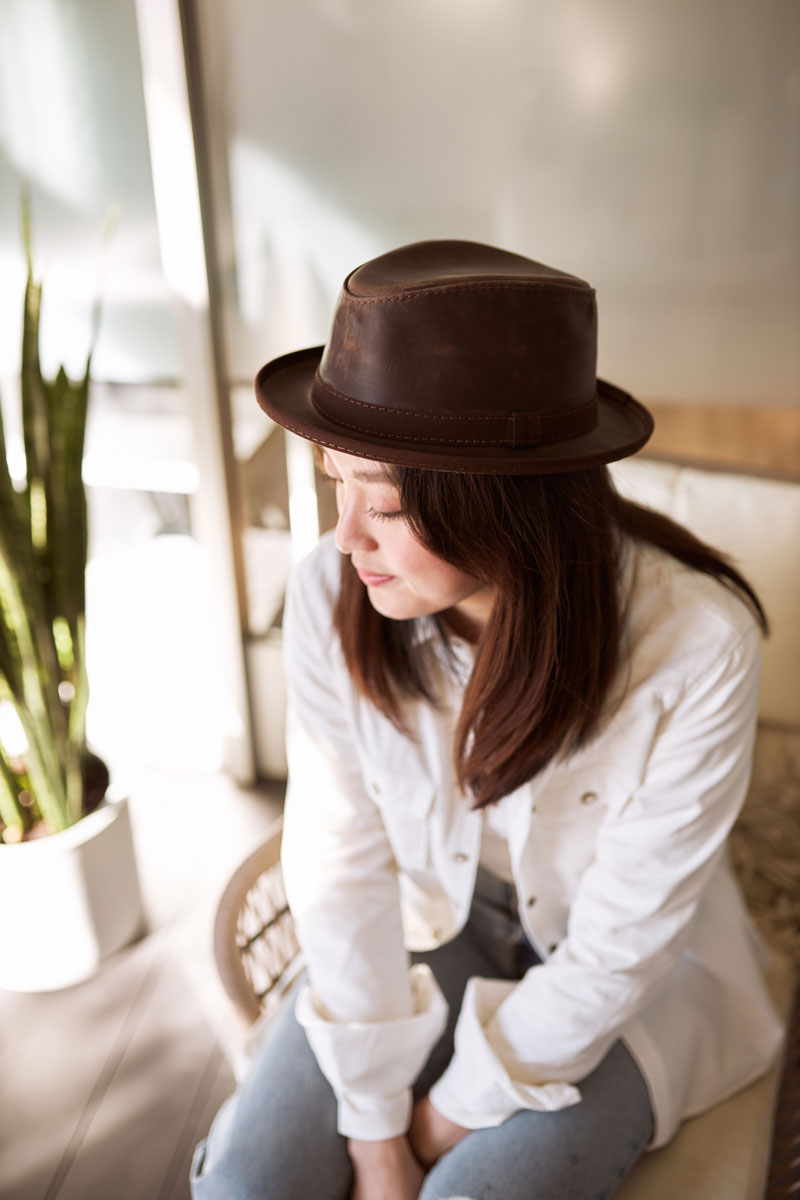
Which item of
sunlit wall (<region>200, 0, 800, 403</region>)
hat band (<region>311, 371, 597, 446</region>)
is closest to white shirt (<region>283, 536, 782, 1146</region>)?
hat band (<region>311, 371, 597, 446</region>)

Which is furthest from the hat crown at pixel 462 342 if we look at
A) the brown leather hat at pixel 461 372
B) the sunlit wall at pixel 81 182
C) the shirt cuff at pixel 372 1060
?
the sunlit wall at pixel 81 182

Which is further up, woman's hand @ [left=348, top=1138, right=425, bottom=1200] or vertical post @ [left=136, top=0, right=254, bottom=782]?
vertical post @ [left=136, top=0, right=254, bottom=782]

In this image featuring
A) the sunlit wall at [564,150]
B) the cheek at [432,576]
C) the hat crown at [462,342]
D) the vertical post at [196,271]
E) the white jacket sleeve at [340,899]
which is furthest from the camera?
the vertical post at [196,271]

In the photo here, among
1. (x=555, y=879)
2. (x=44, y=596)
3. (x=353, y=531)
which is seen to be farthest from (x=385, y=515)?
(x=44, y=596)

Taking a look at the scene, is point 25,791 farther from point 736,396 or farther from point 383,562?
point 736,396

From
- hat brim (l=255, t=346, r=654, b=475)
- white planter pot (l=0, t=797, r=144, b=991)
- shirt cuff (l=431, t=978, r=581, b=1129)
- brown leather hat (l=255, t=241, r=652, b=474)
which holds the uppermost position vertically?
brown leather hat (l=255, t=241, r=652, b=474)

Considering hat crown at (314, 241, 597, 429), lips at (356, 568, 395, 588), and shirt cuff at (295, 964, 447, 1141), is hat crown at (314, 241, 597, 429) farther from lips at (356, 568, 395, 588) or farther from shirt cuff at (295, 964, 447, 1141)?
shirt cuff at (295, 964, 447, 1141)

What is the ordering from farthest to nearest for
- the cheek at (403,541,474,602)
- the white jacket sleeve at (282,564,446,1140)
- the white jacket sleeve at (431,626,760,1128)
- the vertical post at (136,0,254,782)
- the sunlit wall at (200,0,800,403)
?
1. the vertical post at (136,0,254,782)
2. the sunlit wall at (200,0,800,403)
3. the white jacket sleeve at (282,564,446,1140)
4. the white jacket sleeve at (431,626,760,1128)
5. the cheek at (403,541,474,602)

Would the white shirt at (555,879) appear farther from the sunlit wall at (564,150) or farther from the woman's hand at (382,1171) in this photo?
the sunlit wall at (564,150)

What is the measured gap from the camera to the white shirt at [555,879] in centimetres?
99

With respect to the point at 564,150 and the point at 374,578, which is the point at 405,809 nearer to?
the point at 374,578

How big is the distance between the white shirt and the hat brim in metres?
0.19

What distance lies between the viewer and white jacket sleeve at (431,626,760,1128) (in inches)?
38.6

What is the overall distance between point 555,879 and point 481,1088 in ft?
0.84
